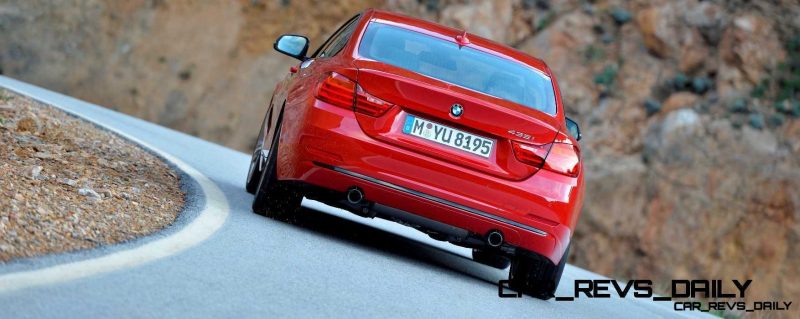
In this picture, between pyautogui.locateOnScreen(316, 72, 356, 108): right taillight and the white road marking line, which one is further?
pyautogui.locateOnScreen(316, 72, 356, 108): right taillight

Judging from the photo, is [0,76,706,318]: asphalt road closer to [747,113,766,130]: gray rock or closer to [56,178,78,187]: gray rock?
[56,178,78,187]: gray rock

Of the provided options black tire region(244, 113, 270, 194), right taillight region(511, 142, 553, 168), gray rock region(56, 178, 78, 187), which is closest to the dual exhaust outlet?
right taillight region(511, 142, 553, 168)

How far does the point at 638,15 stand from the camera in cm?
3728

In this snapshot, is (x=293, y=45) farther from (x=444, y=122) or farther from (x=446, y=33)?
(x=444, y=122)

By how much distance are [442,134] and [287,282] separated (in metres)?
1.86

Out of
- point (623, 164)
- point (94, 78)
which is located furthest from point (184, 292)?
point (94, 78)

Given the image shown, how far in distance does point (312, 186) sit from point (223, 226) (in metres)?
0.59

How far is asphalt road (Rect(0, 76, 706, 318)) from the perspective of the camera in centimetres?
541

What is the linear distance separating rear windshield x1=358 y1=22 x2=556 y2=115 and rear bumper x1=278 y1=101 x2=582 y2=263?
71 centimetres

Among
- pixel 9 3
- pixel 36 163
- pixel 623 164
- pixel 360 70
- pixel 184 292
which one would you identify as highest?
pixel 9 3

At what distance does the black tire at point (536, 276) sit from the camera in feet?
28.7

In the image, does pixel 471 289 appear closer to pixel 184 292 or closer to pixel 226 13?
pixel 184 292

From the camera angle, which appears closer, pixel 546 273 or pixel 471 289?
pixel 471 289

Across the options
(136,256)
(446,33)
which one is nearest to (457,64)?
(446,33)
